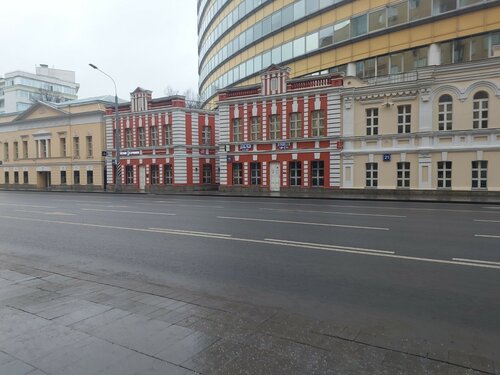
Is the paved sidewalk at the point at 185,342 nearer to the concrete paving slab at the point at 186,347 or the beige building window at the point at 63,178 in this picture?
the concrete paving slab at the point at 186,347

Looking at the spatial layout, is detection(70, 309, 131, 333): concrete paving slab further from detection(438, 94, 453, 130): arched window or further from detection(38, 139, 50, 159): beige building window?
detection(38, 139, 50, 159): beige building window

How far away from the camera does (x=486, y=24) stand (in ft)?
90.7

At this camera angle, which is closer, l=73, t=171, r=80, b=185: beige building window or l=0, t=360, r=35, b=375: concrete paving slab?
l=0, t=360, r=35, b=375: concrete paving slab

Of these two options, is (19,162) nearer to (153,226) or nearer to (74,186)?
(74,186)

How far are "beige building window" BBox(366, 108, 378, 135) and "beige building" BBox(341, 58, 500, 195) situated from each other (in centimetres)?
7

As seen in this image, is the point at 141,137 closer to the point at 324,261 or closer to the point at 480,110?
the point at 480,110

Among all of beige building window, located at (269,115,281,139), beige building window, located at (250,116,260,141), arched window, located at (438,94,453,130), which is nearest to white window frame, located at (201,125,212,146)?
beige building window, located at (250,116,260,141)

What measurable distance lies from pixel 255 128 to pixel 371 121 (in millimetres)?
9350

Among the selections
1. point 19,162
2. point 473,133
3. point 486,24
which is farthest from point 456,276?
point 19,162

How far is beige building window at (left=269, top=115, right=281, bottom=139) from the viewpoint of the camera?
103 feet

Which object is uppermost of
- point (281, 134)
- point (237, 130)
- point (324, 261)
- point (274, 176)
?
point (237, 130)

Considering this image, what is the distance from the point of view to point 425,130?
83.4 feet

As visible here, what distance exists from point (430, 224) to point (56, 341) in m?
11.0

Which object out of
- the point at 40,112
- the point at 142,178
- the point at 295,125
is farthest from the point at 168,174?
the point at 40,112
